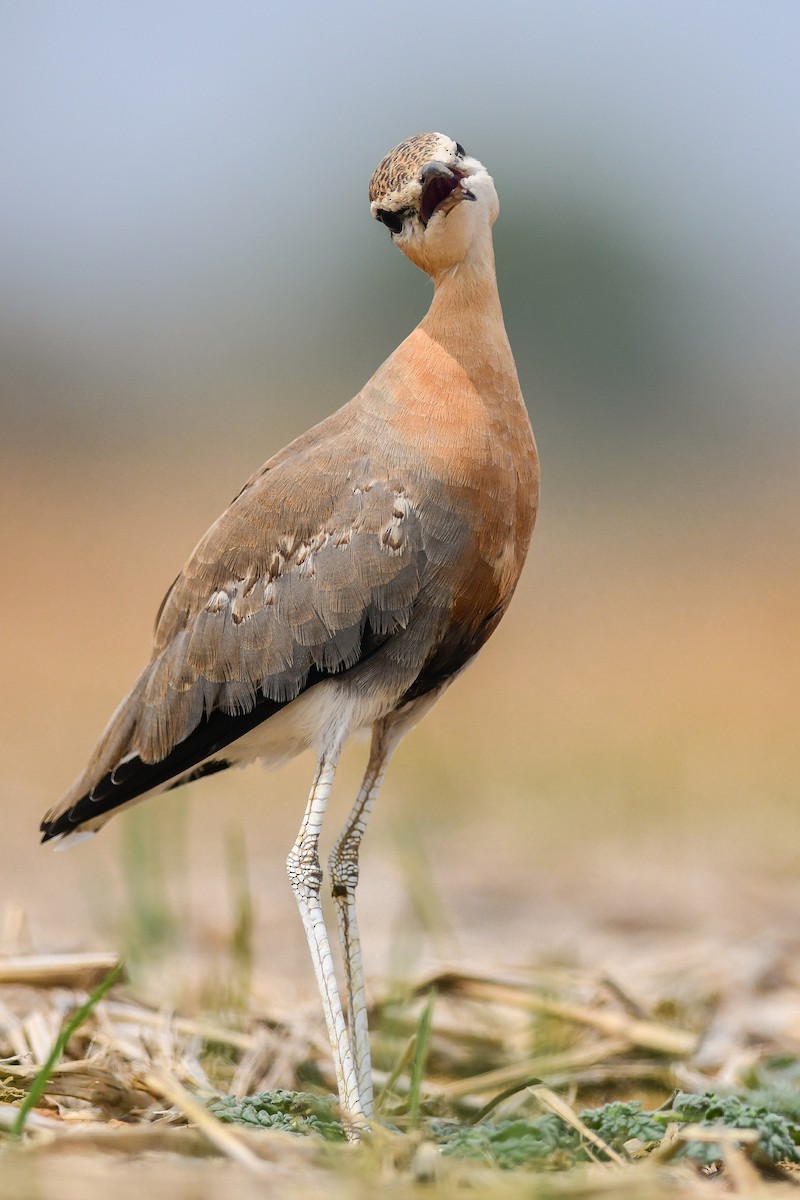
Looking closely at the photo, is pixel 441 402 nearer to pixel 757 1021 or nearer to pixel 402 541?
pixel 402 541

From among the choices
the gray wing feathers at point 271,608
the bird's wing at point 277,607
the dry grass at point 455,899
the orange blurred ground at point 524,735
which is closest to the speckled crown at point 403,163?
the bird's wing at point 277,607

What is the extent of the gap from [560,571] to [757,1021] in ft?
46.7

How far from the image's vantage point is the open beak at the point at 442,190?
395 cm

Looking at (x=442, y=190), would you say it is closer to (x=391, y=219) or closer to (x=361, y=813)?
(x=391, y=219)

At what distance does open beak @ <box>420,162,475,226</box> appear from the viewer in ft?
12.9

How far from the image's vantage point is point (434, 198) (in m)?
4.02

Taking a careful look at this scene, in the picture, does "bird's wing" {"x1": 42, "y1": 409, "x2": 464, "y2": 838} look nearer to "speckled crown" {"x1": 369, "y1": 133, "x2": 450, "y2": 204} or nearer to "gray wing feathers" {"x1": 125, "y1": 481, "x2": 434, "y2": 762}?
"gray wing feathers" {"x1": 125, "y1": 481, "x2": 434, "y2": 762}

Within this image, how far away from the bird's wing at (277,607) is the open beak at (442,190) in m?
0.70

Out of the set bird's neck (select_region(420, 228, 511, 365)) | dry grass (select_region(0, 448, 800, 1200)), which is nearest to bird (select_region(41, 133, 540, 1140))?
bird's neck (select_region(420, 228, 511, 365))

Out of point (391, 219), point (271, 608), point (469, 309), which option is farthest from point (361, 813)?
point (391, 219)

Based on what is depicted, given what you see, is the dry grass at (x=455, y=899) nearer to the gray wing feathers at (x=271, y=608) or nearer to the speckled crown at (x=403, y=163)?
the gray wing feathers at (x=271, y=608)

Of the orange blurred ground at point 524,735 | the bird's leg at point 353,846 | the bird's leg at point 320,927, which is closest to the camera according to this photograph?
the bird's leg at point 320,927

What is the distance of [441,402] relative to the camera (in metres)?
4.04

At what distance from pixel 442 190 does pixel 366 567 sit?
3.70 feet
